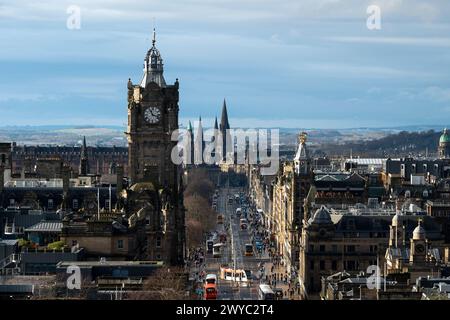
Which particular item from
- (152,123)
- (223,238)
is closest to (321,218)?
(152,123)

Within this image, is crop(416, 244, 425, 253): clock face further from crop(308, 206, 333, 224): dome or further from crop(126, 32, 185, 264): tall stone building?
crop(126, 32, 185, 264): tall stone building

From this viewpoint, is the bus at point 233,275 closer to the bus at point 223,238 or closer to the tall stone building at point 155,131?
the tall stone building at point 155,131

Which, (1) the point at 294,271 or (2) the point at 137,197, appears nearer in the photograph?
(2) the point at 137,197

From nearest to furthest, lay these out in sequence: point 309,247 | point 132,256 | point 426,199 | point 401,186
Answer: point 132,256 → point 309,247 → point 426,199 → point 401,186

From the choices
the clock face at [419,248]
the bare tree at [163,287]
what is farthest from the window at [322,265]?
the bare tree at [163,287]

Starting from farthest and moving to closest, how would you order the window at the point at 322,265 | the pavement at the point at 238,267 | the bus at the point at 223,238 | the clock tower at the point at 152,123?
the bus at the point at 223,238
the clock tower at the point at 152,123
the window at the point at 322,265
the pavement at the point at 238,267
